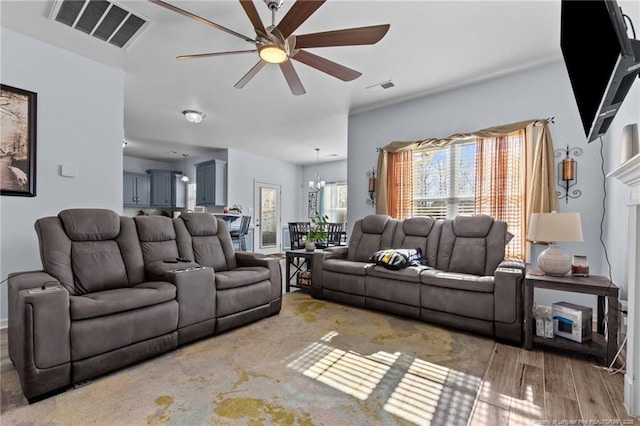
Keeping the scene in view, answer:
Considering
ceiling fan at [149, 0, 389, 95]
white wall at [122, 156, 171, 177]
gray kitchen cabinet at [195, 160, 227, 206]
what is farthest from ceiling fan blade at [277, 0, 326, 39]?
white wall at [122, 156, 171, 177]

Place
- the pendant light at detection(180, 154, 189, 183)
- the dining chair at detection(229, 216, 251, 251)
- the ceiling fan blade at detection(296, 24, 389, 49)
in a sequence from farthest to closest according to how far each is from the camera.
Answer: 1. the pendant light at detection(180, 154, 189, 183)
2. the dining chair at detection(229, 216, 251, 251)
3. the ceiling fan blade at detection(296, 24, 389, 49)

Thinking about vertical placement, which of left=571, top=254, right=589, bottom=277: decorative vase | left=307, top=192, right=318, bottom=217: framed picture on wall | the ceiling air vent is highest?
Result: the ceiling air vent

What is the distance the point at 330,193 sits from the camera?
9.04 m

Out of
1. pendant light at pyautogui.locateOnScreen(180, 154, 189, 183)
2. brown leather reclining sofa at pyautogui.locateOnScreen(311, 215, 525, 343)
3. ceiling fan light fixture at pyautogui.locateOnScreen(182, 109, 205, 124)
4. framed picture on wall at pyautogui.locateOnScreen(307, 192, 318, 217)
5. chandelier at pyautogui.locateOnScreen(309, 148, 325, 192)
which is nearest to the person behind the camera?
brown leather reclining sofa at pyautogui.locateOnScreen(311, 215, 525, 343)

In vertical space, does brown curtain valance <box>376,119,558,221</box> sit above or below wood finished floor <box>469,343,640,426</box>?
above

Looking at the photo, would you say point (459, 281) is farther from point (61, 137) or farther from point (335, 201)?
point (335, 201)

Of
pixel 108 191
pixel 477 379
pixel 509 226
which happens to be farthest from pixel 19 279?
pixel 509 226

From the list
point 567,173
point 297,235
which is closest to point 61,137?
point 297,235

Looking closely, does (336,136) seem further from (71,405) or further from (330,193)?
(71,405)

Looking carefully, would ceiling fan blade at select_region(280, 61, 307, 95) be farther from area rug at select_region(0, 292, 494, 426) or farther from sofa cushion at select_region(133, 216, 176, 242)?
area rug at select_region(0, 292, 494, 426)

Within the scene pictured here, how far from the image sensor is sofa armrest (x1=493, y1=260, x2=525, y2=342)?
256 cm

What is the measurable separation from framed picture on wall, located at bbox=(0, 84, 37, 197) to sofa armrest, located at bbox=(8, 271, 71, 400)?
152 cm

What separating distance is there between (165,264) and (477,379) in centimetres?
259

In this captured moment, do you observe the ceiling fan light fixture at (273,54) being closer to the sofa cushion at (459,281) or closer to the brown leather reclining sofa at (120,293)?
the brown leather reclining sofa at (120,293)
